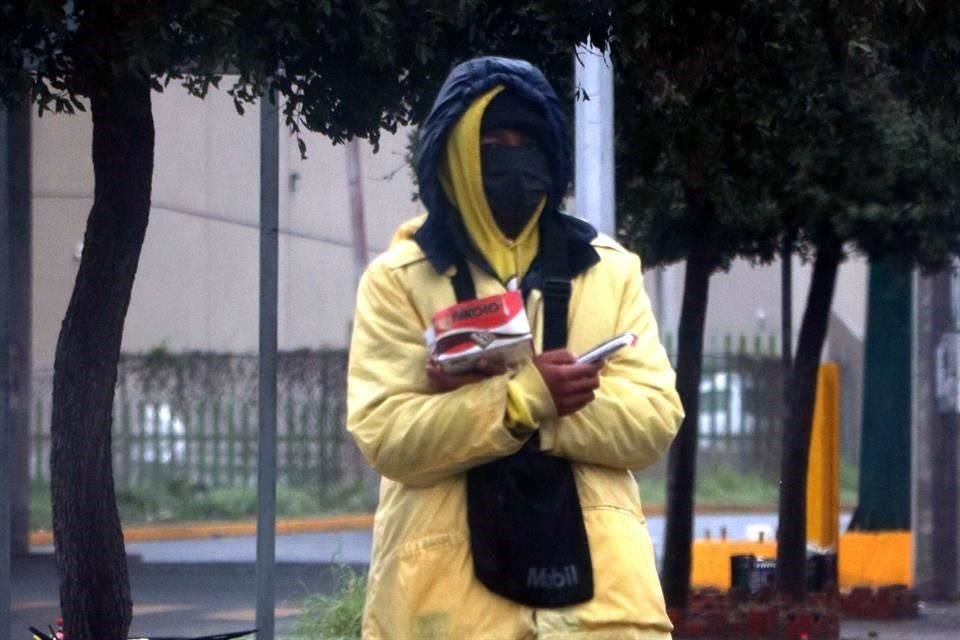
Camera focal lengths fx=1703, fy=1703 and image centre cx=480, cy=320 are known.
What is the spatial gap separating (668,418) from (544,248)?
1.14ft

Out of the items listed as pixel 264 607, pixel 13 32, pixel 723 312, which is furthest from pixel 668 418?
pixel 723 312

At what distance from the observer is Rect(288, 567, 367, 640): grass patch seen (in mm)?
8180

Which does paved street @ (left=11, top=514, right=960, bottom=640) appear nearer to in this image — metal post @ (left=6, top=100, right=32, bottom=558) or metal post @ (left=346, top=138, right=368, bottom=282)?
metal post @ (left=6, top=100, right=32, bottom=558)

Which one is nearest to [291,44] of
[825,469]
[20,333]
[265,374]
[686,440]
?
[265,374]

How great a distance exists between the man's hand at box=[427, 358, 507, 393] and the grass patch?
5.52 m

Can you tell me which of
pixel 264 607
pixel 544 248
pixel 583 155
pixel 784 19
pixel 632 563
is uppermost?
pixel 784 19

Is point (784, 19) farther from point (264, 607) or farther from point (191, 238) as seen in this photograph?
point (191, 238)

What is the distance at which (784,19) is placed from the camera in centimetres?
572

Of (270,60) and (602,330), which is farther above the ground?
(270,60)

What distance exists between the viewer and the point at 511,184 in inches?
111

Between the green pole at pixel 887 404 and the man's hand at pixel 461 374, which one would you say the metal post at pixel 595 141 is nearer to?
the man's hand at pixel 461 374

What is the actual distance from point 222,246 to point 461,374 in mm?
18586

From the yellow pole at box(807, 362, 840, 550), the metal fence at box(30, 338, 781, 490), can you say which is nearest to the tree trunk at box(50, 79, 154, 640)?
the yellow pole at box(807, 362, 840, 550)

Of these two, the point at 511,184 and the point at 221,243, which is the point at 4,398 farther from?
the point at 221,243
